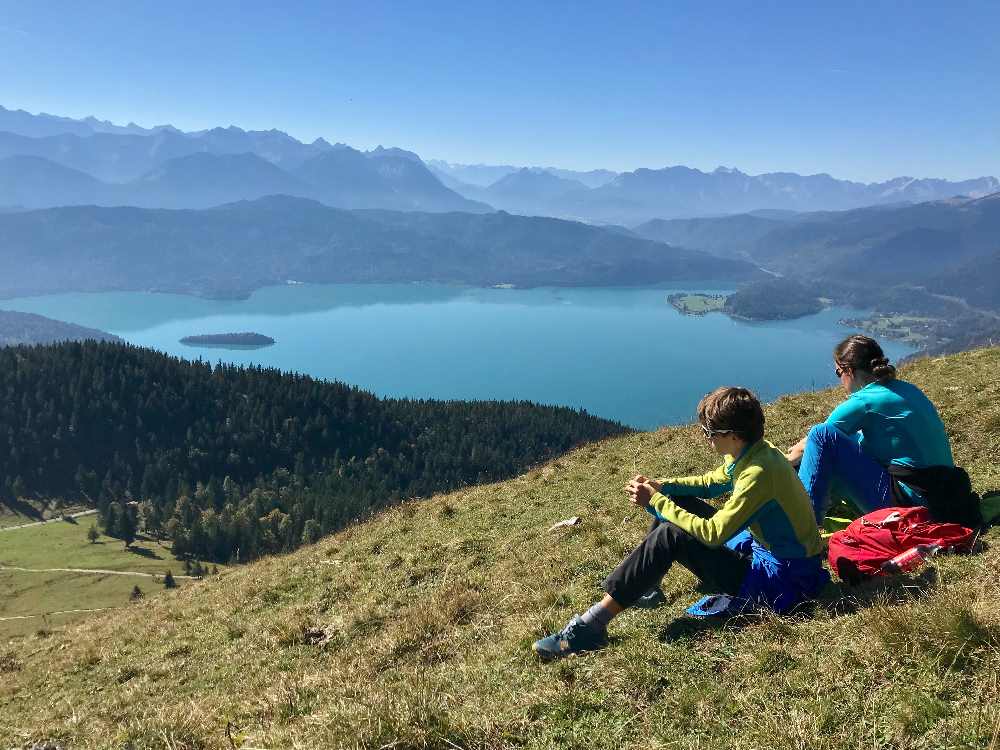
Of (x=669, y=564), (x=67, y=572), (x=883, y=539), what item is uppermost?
(x=883, y=539)

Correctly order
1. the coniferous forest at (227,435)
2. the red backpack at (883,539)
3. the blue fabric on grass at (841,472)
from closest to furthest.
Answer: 1. the red backpack at (883,539)
2. the blue fabric on grass at (841,472)
3. the coniferous forest at (227,435)

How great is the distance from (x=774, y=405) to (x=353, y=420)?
177174mm

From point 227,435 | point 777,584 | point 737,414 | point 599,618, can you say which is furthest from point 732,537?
point 227,435

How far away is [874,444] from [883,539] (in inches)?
66.4

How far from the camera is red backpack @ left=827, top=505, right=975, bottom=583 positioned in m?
6.50

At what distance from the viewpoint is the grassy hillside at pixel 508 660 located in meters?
4.57

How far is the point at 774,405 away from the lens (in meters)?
Result: 19.5

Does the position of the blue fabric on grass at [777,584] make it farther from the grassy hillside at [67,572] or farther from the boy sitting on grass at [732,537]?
the grassy hillside at [67,572]

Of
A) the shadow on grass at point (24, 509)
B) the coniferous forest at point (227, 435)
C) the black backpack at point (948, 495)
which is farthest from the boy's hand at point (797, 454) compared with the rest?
the shadow on grass at point (24, 509)

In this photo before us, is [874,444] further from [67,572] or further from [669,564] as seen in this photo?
[67,572]

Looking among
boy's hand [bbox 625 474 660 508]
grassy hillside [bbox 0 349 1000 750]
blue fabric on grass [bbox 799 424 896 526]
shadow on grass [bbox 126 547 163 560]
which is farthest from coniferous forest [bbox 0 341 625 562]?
boy's hand [bbox 625 474 660 508]

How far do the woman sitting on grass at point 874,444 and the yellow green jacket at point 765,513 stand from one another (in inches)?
79.9

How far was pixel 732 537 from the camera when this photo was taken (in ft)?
20.6

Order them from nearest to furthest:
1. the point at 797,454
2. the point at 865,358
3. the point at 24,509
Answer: the point at 865,358 < the point at 797,454 < the point at 24,509
